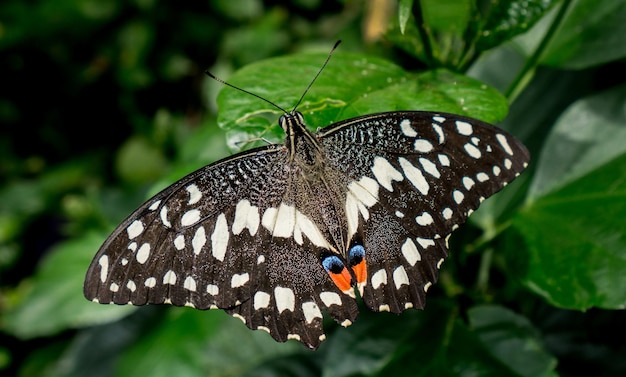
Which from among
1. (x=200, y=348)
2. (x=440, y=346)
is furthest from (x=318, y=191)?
(x=200, y=348)

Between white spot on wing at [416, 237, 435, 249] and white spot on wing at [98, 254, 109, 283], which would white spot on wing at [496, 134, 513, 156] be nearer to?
white spot on wing at [416, 237, 435, 249]

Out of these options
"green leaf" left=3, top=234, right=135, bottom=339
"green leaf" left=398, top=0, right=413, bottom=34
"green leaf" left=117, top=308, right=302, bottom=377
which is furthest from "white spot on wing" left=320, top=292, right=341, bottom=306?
"green leaf" left=3, top=234, right=135, bottom=339

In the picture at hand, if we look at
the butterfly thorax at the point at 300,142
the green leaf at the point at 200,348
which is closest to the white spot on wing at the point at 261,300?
the butterfly thorax at the point at 300,142

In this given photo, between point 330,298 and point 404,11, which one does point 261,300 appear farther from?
point 404,11

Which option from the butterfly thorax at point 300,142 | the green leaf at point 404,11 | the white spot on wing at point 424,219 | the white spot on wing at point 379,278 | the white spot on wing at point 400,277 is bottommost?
the white spot on wing at point 379,278

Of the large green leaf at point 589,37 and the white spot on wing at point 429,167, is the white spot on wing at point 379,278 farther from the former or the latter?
the large green leaf at point 589,37

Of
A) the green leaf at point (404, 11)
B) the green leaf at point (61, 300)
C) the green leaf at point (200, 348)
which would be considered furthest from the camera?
the green leaf at point (61, 300)
